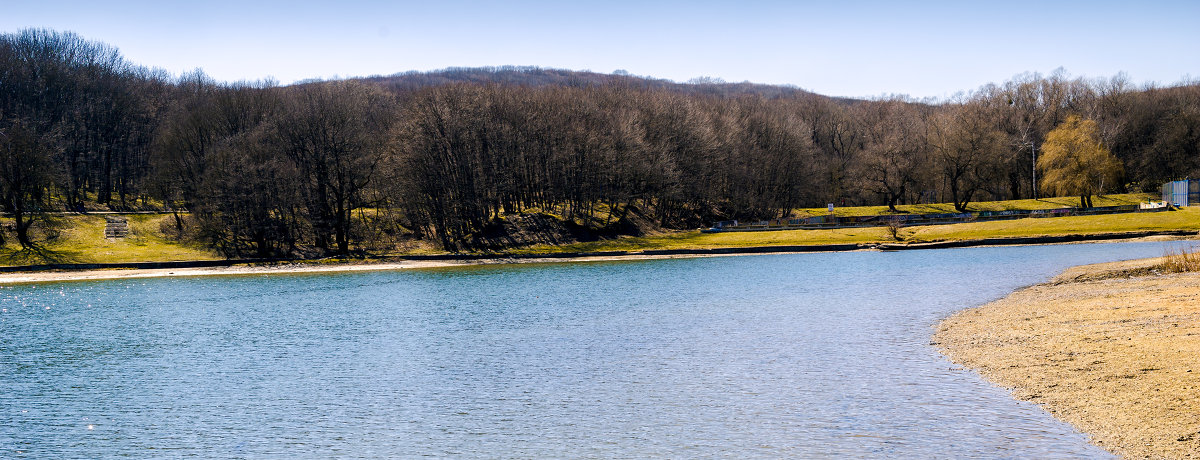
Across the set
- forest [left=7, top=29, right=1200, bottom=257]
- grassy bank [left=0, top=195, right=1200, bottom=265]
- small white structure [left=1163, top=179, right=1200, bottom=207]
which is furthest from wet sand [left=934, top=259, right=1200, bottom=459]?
small white structure [left=1163, top=179, right=1200, bottom=207]

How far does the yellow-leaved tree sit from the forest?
10.2ft

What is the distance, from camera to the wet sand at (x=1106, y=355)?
12.8 meters

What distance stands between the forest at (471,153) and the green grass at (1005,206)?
1957 millimetres

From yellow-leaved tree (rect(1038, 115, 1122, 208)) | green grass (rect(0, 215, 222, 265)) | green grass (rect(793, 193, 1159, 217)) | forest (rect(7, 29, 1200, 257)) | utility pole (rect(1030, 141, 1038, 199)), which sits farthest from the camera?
utility pole (rect(1030, 141, 1038, 199))

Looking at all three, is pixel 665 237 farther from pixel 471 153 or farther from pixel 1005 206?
pixel 1005 206

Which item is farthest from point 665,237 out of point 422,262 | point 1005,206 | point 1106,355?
point 1106,355

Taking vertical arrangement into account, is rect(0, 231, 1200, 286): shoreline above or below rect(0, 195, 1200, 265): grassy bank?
below

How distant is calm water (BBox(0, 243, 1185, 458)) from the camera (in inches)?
557

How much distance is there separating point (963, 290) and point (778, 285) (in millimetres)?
8914

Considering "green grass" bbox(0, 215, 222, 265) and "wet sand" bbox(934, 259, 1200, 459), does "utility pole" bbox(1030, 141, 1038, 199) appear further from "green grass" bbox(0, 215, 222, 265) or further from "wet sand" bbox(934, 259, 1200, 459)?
"green grass" bbox(0, 215, 222, 265)

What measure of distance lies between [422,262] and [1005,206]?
72134 millimetres

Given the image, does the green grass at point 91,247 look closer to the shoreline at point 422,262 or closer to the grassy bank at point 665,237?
the grassy bank at point 665,237

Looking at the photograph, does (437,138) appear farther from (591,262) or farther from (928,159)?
(928,159)

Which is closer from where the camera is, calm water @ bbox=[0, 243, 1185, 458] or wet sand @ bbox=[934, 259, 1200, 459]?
wet sand @ bbox=[934, 259, 1200, 459]
